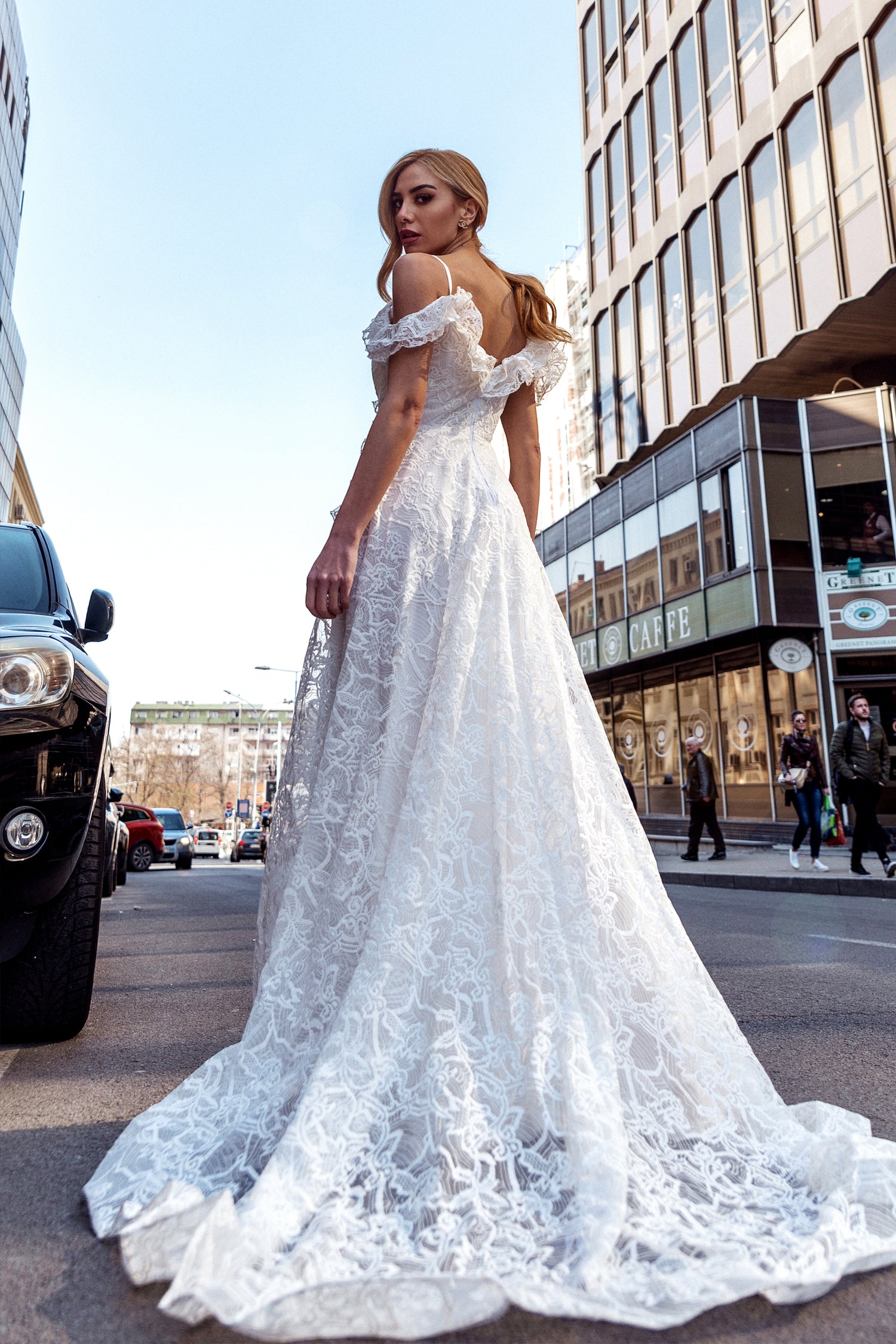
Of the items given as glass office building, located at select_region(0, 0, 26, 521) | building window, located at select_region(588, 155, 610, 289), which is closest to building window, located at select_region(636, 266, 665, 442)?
building window, located at select_region(588, 155, 610, 289)

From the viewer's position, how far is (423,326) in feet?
7.29

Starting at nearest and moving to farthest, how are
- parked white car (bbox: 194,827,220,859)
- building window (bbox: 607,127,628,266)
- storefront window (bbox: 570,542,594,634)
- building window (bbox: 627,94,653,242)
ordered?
building window (bbox: 627,94,653,242)
building window (bbox: 607,127,628,266)
storefront window (bbox: 570,542,594,634)
parked white car (bbox: 194,827,220,859)

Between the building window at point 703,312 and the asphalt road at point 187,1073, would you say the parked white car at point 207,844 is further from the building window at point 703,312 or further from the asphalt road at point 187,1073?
the asphalt road at point 187,1073

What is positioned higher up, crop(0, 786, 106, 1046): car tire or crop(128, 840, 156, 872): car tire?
crop(0, 786, 106, 1046): car tire

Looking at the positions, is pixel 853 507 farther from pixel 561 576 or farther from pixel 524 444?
pixel 524 444

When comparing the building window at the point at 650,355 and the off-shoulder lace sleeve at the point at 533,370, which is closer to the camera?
the off-shoulder lace sleeve at the point at 533,370

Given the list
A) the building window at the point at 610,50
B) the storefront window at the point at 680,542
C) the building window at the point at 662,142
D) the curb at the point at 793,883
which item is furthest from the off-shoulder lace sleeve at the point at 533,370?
the building window at the point at 610,50

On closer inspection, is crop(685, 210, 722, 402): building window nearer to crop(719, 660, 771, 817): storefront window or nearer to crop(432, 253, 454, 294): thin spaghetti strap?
crop(719, 660, 771, 817): storefront window

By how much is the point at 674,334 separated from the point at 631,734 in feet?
31.5

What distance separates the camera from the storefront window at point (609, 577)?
75.6 feet

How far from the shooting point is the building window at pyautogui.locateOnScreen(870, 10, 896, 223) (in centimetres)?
1584

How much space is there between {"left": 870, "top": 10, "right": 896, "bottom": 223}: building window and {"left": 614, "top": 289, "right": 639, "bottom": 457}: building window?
309 inches

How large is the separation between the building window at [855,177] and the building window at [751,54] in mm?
2268

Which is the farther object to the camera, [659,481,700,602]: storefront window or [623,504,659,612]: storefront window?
[623,504,659,612]: storefront window
